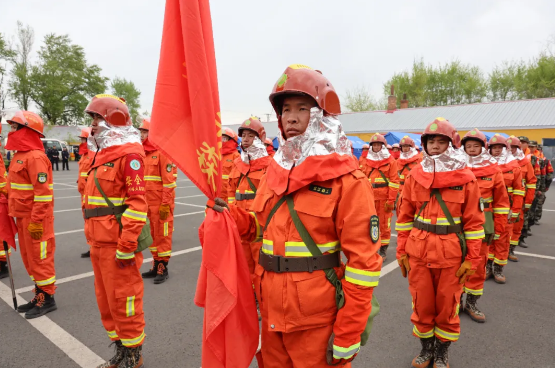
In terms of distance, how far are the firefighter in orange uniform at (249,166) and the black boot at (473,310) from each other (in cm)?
328

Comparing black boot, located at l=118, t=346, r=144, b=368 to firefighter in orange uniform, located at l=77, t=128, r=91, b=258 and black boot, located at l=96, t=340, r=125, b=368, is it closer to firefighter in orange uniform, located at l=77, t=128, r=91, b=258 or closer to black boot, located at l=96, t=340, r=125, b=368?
black boot, located at l=96, t=340, r=125, b=368

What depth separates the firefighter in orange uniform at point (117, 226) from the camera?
322 cm

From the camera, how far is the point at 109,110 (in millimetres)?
3482

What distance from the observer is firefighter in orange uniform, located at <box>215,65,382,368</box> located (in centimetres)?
187

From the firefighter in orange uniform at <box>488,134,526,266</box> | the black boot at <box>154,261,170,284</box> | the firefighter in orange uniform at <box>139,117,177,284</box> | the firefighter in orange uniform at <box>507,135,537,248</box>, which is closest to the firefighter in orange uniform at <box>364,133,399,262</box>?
the firefighter in orange uniform at <box>488,134,526,266</box>

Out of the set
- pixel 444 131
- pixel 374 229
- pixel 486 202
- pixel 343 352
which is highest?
pixel 444 131

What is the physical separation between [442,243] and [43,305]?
4.98 metres

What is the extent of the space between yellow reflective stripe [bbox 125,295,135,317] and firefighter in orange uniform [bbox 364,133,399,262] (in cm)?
556

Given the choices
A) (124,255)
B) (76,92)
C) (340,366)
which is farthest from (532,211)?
(76,92)

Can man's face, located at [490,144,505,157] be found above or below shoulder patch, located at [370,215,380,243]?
above

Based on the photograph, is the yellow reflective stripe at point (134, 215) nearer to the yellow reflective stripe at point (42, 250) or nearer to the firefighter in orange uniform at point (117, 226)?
the firefighter in orange uniform at point (117, 226)

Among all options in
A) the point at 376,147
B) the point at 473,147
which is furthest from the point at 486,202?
the point at 376,147

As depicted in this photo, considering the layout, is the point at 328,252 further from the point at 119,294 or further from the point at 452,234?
the point at 119,294

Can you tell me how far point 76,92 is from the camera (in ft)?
147
